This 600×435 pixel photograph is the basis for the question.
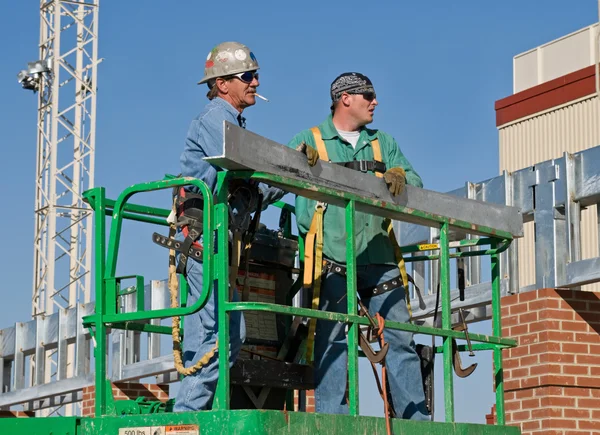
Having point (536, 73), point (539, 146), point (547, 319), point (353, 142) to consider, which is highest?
point (536, 73)

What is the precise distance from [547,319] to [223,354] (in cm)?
527

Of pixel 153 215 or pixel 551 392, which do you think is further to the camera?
pixel 551 392

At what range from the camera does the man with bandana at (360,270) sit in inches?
251

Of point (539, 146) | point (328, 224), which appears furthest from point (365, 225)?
point (539, 146)

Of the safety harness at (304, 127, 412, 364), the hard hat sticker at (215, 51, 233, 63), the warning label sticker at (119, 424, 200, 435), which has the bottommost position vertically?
the warning label sticker at (119, 424, 200, 435)

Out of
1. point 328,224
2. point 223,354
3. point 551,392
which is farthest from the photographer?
point 551,392

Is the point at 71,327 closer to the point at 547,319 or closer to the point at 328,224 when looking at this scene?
the point at 547,319

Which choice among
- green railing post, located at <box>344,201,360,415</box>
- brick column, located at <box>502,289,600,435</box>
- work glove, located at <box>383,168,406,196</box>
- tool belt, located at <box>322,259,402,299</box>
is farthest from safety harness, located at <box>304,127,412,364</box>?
brick column, located at <box>502,289,600,435</box>

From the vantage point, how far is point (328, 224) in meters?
6.57

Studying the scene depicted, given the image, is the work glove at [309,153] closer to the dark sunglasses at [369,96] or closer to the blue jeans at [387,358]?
the blue jeans at [387,358]

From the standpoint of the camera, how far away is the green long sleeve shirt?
6535 mm

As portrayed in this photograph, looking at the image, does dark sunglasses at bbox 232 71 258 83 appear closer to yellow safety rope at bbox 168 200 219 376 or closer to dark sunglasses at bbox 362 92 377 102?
yellow safety rope at bbox 168 200 219 376

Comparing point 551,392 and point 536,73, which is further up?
point 536,73

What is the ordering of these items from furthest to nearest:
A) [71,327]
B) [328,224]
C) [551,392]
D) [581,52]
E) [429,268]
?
[581,52]
[71,327]
[429,268]
[551,392]
[328,224]
